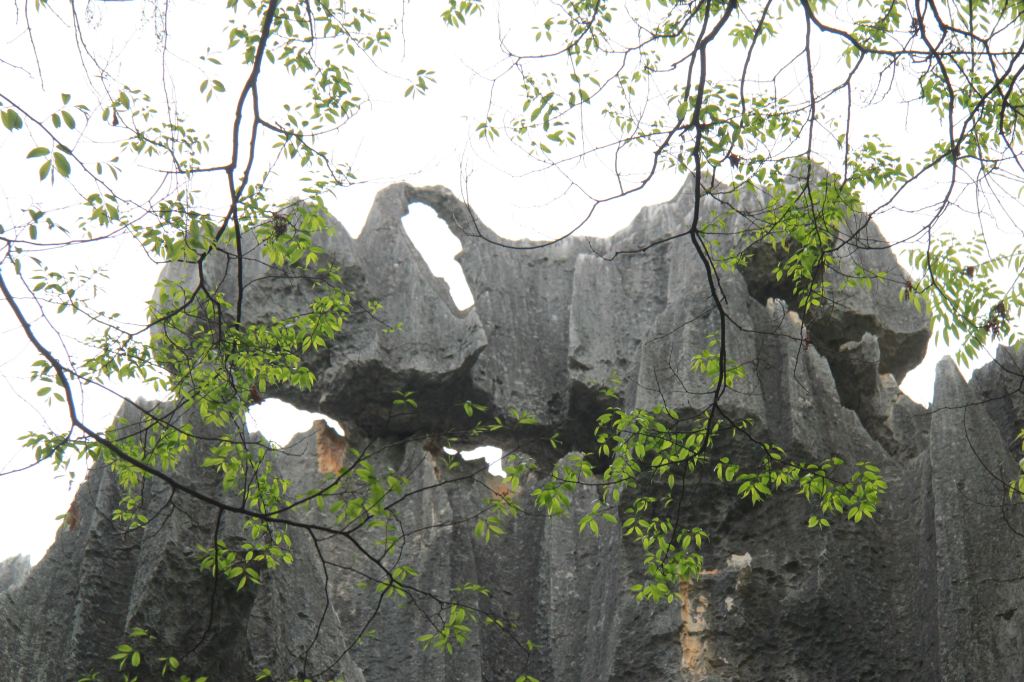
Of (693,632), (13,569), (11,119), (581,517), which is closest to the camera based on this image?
(11,119)

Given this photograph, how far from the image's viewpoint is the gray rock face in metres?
12.6

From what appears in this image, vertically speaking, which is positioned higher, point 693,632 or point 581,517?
point 581,517

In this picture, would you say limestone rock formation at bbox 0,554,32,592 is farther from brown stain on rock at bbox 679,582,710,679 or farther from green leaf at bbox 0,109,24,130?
green leaf at bbox 0,109,24,130

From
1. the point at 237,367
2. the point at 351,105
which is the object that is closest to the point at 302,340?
the point at 237,367

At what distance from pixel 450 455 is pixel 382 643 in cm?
343

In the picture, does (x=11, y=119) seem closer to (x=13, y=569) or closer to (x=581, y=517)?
(x=581, y=517)

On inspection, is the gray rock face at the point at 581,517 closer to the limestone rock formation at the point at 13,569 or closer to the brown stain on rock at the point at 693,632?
the brown stain on rock at the point at 693,632

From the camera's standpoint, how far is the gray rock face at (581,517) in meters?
12.6

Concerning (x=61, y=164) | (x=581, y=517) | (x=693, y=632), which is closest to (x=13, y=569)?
(x=581, y=517)

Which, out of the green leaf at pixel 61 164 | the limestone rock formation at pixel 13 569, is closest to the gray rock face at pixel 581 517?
the green leaf at pixel 61 164

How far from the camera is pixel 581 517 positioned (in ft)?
51.3

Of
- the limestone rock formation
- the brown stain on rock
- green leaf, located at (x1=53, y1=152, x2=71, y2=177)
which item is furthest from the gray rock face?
the limestone rock formation

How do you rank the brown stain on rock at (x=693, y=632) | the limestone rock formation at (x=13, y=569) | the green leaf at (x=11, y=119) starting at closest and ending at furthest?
the green leaf at (x=11, y=119) → the brown stain on rock at (x=693, y=632) → the limestone rock formation at (x=13, y=569)

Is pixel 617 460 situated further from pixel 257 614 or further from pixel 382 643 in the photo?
pixel 382 643
